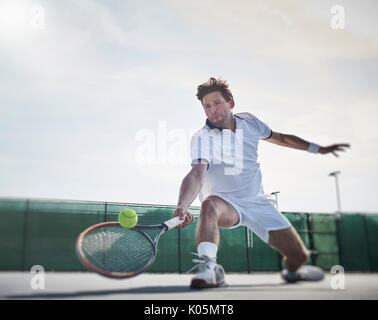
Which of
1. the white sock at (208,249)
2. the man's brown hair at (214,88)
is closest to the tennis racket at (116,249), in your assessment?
the white sock at (208,249)

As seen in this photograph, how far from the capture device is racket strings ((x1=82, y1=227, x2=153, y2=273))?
2.35 metres

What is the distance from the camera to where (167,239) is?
6.55 m

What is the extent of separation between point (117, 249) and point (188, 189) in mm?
663

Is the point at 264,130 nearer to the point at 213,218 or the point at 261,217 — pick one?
the point at 261,217

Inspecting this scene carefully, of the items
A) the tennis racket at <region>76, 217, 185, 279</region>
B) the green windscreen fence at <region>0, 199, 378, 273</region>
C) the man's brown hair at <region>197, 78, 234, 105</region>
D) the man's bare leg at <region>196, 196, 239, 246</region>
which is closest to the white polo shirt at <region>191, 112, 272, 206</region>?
the man's bare leg at <region>196, 196, 239, 246</region>

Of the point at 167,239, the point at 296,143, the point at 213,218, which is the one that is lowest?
the point at 167,239

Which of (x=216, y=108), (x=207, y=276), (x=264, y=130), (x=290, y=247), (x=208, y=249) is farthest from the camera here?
(x=264, y=130)

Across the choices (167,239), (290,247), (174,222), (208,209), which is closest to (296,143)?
(290,247)

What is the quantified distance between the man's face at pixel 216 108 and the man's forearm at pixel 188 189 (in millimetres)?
678

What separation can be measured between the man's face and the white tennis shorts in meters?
0.71

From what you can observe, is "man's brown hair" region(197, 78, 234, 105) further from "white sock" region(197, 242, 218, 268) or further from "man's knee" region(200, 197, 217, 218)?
"white sock" region(197, 242, 218, 268)

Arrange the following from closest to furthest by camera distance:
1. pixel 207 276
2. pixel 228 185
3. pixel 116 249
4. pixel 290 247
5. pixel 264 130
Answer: pixel 207 276, pixel 116 249, pixel 290 247, pixel 228 185, pixel 264 130

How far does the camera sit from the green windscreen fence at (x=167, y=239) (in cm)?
585
